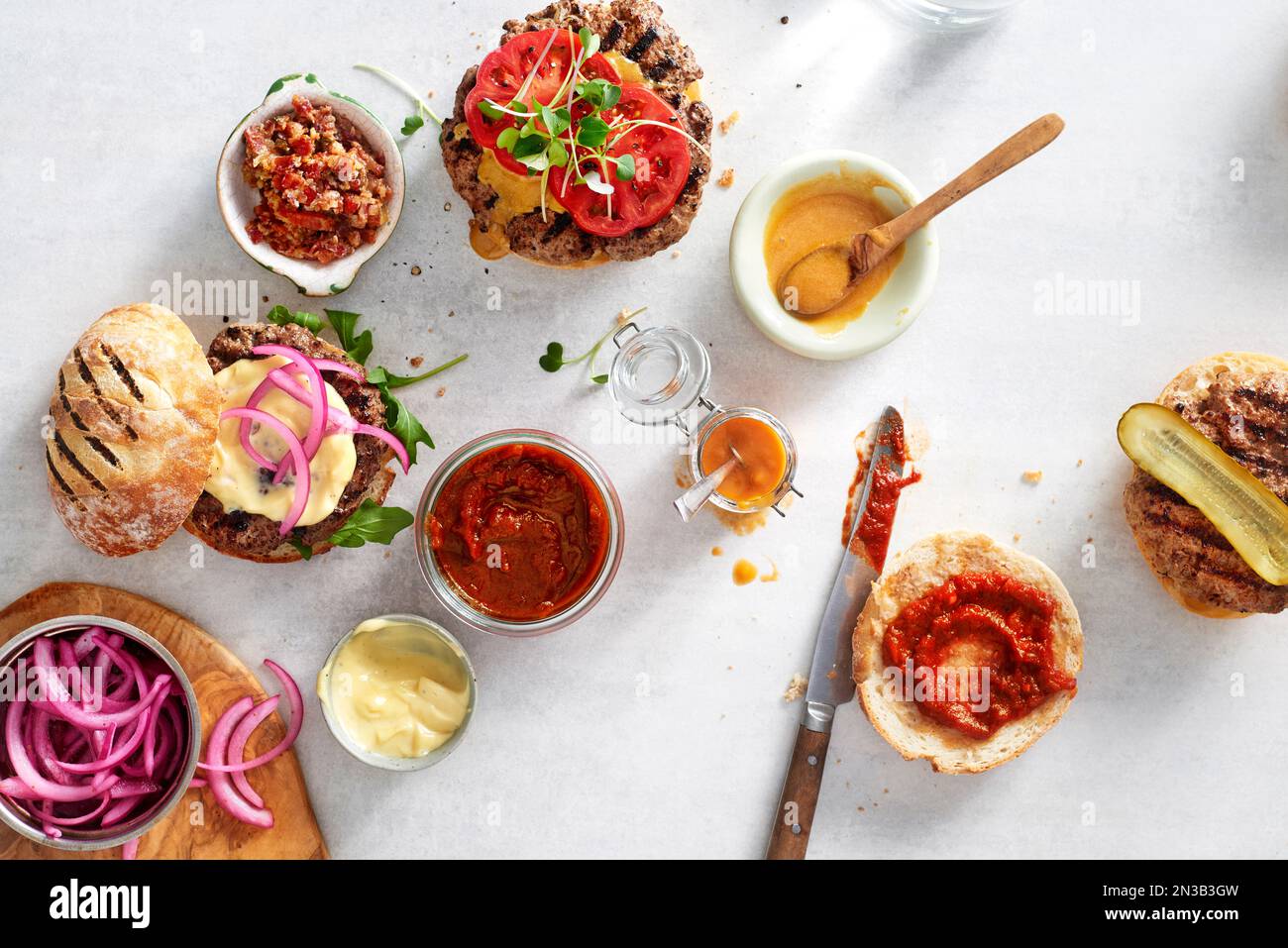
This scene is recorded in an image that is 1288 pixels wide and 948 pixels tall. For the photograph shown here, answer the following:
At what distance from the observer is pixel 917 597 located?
3660mm

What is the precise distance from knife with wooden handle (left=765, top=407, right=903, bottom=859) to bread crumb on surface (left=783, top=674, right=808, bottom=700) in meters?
0.03

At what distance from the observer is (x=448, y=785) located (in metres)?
3.79

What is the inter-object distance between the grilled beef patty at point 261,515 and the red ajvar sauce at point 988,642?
2.04 metres

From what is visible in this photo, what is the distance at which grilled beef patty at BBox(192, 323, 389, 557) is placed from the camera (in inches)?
133

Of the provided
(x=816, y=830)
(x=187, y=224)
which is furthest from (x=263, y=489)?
(x=816, y=830)

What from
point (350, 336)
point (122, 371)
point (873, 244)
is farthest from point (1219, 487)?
point (122, 371)

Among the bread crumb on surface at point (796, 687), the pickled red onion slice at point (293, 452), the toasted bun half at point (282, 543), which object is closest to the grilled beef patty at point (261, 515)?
the toasted bun half at point (282, 543)

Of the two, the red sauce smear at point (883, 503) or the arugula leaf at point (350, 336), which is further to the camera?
the red sauce smear at point (883, 503)

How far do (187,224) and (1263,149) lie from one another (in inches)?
169

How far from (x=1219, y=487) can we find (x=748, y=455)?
1.65 m

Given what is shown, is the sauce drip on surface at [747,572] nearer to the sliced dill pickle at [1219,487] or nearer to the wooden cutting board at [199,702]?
the sliced dill pickle at [1219,487]

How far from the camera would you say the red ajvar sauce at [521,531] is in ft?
11.5

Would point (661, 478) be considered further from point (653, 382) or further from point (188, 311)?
point (188, 311)

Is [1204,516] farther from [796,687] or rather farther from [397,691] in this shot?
[397,691]
